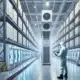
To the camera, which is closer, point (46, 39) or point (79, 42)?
point (79, 42)

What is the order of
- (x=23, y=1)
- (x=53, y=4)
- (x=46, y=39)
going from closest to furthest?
(x=46, y=39) → (x=23, y=1) → (x=53, y=4)

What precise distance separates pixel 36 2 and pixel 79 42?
716cm

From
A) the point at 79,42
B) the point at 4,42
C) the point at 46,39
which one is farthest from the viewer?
the point at 46,39

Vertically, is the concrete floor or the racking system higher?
the racking system


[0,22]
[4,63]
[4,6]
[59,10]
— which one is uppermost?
[59,10]

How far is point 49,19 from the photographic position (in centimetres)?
1325

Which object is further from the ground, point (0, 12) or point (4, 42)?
point (0, 12)

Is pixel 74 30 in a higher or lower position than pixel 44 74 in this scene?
higher

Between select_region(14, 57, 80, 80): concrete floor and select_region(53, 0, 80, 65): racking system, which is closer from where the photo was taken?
select_region(14, 57, 80, 80): concrete floor

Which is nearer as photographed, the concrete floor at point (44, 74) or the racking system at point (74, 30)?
the concrete floor at point (44, 74)

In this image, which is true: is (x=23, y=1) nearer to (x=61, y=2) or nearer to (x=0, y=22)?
(x=61, y=2)

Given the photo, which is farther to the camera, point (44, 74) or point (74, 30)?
point (74, 30)

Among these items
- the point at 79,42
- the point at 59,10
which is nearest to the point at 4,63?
the point at 79,42

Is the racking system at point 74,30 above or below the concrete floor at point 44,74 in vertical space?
above
